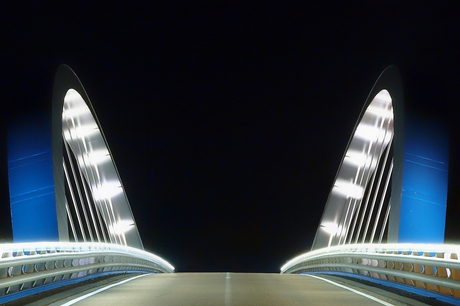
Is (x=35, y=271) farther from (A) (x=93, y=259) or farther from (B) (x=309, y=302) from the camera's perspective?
(A) (x=93, y=259)

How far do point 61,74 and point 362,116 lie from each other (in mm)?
14466

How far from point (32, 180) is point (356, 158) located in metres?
21.6

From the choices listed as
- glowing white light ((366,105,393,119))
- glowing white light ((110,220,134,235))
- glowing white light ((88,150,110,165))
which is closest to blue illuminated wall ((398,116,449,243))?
glowing white light ((366,105,393,119))

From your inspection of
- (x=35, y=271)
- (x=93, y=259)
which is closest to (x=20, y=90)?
(x=93, y=259)

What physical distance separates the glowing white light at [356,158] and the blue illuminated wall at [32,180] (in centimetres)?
1988

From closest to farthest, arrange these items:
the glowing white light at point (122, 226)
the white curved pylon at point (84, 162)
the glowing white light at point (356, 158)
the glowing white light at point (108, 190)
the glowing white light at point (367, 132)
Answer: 1. the white curved pylon at point (84, 162)
2. the glowing white light at point (367, 132)
3. the glowing white light at point (356, 158)
4. the glowing white light at point (108, 190)
5. the glowing white light at point (122, 226)

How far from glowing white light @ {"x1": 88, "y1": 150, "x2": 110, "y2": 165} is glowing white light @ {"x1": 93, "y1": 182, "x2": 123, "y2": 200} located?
155 centimetres

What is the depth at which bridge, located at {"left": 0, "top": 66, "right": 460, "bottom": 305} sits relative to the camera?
11.9 m

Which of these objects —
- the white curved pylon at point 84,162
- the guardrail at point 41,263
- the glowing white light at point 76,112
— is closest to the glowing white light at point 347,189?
the white curved pylon at point 84,162

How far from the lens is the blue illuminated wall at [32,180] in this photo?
21.2m

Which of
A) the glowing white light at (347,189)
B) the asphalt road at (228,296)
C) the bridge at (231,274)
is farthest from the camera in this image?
the glowing white light at (347,189)

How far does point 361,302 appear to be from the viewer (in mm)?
11992

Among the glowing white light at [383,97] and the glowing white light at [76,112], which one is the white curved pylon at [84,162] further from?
the glowing white light at [383,97]

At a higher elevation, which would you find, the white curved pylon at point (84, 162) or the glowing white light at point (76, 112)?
the glowing white light at point (76, 112)
